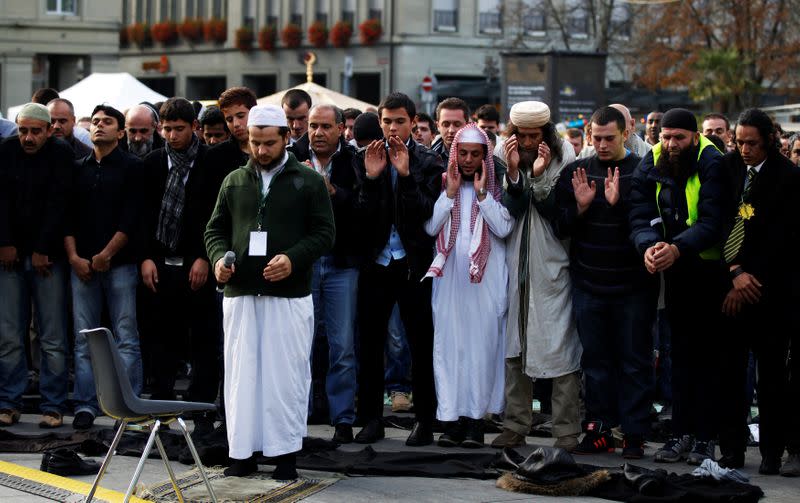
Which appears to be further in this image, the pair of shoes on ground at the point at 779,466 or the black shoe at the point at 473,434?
the black shoe at the point at 473,434

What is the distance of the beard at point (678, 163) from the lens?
9.59 metres

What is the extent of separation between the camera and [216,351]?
10.0 metres

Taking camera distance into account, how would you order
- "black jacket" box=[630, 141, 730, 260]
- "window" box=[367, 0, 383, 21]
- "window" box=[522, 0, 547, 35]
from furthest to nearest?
"window" box=[367, 0, 383, 21]
"window" box=[522, 0, 547, 35]
"black jacket" box=[630, 141, 730, 260]

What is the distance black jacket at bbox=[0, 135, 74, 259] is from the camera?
429 inches

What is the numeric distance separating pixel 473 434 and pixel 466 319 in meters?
0.79

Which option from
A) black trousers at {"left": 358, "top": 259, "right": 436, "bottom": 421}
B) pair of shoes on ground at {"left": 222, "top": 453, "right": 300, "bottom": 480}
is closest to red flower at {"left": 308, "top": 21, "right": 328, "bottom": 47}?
black trousers at {"left": 358, "top": 259, "right": 436, "bottom": 421}

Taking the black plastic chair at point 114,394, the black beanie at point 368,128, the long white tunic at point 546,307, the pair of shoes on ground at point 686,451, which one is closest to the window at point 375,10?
the black beanie at point 368,128

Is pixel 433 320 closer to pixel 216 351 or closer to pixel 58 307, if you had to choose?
pixel 216 351

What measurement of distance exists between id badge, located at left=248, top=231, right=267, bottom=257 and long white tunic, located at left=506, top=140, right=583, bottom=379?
221 cm

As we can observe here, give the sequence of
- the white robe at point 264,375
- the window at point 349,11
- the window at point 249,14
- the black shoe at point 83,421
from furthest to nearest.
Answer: the window at point 249,14, the window at point 349,11, the black shoe at point 83,421, the white robe at point 264,375

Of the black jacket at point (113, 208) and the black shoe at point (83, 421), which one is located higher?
the black jacket at point (113, 208)

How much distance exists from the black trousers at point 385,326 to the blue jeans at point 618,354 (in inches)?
42.1

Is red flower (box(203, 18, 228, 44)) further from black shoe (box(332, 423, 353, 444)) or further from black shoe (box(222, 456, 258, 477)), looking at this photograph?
black shoe (box(222, 456, 258, 477))

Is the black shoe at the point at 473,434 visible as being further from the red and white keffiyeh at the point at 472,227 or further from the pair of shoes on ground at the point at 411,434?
the red and white keffiyeh at the point at 472,227
